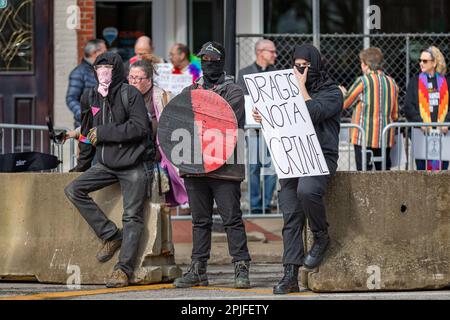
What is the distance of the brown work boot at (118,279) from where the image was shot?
10188mm

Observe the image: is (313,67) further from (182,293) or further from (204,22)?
(204,22)

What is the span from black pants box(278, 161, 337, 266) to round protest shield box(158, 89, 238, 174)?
1.90 feet

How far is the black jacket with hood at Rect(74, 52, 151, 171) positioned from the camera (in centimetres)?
1016

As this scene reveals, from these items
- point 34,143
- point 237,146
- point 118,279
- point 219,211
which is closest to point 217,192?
point 219,211

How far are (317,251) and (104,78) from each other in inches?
91.2

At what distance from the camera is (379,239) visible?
32.6ft

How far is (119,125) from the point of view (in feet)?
33.5

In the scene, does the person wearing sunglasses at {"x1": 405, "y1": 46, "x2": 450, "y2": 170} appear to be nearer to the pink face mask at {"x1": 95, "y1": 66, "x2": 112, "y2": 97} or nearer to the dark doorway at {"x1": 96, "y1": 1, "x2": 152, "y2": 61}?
the dark doorway at {"x1": 96, "y1": 1, "x2": 152, "y2": 61}

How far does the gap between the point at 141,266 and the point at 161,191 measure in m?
0.67

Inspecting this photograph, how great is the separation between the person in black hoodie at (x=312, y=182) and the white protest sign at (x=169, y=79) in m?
4.30

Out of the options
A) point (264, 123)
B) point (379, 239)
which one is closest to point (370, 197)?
point (379, 239)

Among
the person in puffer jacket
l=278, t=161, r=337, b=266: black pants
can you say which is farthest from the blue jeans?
l=278, t=161, r=337, b=266: black pants

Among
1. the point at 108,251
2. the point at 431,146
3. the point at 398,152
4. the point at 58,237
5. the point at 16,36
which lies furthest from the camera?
the point at 16,36
